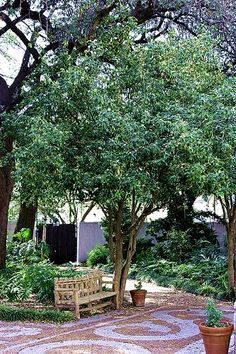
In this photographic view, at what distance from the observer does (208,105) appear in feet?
28.6

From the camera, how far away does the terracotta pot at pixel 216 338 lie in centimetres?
601

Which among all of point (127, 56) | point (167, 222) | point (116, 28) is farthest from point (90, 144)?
point (167, 222)

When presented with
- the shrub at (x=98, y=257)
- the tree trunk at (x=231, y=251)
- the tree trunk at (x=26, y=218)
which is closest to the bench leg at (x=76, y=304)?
the tree trunk at (x=231, y=251)

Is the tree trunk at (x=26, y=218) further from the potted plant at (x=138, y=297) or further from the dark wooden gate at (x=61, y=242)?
the potted plant at (x=138, y=297)

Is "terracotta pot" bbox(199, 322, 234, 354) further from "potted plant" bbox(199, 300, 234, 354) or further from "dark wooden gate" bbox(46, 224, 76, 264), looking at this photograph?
"dark wooden gate" bbox(46, 224, 76, 264)

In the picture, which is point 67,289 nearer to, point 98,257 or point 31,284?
point 31,284

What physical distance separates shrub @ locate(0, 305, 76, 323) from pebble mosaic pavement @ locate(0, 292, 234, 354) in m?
0.21

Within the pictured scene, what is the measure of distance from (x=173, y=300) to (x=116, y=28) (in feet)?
19.9

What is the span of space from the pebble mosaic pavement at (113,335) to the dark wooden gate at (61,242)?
11137 millimetres

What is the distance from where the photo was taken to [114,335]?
768 cm

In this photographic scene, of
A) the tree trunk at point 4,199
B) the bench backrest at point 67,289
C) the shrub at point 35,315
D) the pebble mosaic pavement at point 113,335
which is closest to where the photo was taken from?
the pebble mosaic pavement at point 113,335

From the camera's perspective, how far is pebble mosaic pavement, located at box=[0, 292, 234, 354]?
22.5 ft

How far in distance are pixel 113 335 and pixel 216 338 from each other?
7.03ft

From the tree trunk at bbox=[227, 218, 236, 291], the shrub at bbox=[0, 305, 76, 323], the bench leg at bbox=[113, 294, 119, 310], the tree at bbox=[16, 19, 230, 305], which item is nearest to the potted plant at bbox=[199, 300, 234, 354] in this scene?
the tree at bbox=[16, 19, 230, 305]
